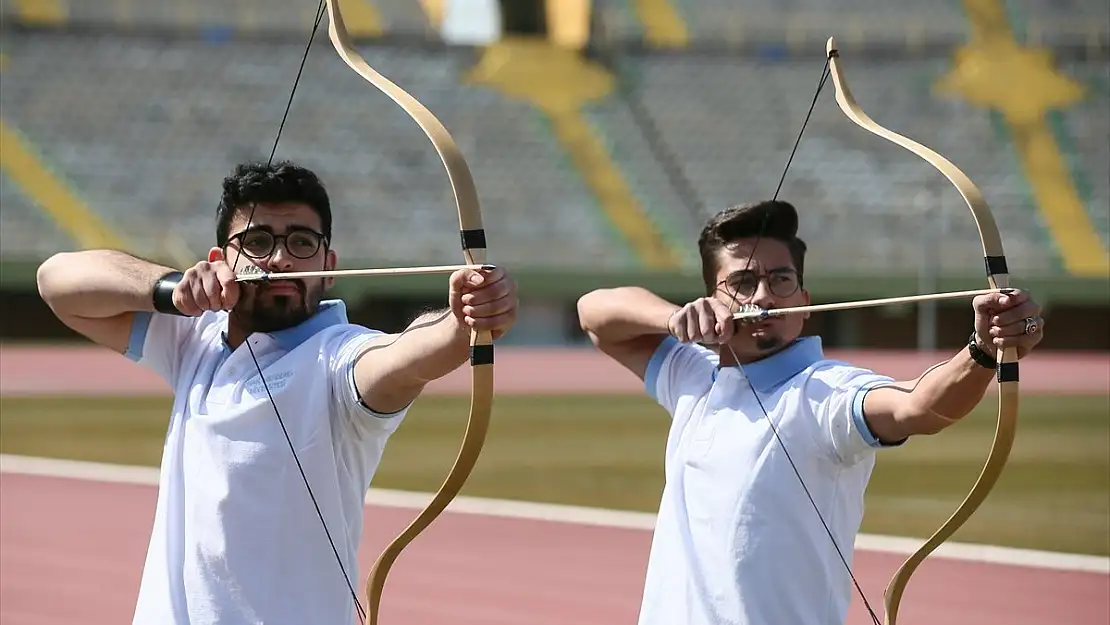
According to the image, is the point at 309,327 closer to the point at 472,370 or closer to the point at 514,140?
the point at 472,370

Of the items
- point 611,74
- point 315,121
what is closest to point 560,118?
point 611,74

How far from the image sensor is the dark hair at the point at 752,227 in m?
3.02

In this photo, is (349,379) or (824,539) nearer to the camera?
(349,379)

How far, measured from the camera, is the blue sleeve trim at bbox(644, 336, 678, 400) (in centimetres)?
324

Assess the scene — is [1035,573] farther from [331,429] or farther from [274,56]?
[274,56]

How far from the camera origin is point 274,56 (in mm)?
24141

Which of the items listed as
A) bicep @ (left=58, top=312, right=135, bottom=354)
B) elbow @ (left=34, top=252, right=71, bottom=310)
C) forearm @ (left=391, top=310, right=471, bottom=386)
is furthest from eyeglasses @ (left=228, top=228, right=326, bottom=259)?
elbow @ (left=34, top=252, right=71, bottom=310)

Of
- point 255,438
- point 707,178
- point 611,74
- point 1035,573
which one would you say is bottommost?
point 1035,573

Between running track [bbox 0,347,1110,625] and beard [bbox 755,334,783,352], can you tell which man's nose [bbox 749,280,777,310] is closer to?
beard [bbox 755,334,783,352]

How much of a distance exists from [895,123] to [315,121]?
28.2 ft

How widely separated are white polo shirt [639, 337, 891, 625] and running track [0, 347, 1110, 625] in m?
3.26

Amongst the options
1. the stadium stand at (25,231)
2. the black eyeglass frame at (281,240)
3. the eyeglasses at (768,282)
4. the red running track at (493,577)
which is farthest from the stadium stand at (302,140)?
the black eyeglass frame at (281,240)

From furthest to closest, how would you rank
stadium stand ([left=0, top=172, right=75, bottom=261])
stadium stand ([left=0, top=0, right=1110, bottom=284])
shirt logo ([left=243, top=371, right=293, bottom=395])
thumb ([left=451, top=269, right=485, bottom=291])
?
1. stadium stand ([left=0, top=0, right=1110, bottom=284])
2. stadium stand ([left=0, top=172, right=75, bottom=261])
3. shirt logo ([left=243, top=371, right=293, bottom=395])
4. thumb ([left=451, top=269, right=485, bottom=291])

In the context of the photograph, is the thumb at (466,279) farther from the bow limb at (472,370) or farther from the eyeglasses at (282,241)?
the eyeglasses at (282,241)
